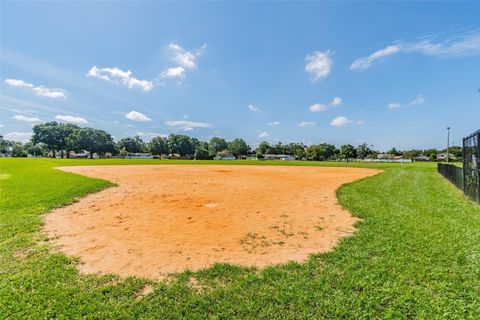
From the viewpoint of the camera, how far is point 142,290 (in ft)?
11.2

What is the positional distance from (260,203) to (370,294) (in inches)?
246

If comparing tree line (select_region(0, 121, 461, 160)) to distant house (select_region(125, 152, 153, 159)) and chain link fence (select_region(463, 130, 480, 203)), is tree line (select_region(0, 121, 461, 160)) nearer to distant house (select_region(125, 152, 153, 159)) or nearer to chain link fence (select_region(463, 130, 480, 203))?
distant house (select_region(125, 152, 153, 159))

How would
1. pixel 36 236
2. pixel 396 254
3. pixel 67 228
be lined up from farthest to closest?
1. pixel 67 228
2. pixel 36 236
3. pixel 396 254

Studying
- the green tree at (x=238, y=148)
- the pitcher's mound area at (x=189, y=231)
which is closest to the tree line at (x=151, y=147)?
the green tree at (x=238, y=148)

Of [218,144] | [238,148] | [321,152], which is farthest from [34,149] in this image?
[321,152]

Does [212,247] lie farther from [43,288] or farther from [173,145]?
[173,145]

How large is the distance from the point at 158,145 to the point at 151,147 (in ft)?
13.3

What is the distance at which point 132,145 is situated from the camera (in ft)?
447

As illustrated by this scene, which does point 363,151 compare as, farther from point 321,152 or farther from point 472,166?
point 472,166

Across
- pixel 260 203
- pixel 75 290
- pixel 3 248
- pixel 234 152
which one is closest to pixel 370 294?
pixel 75 290

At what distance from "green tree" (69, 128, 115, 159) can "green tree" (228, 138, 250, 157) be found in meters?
66.4

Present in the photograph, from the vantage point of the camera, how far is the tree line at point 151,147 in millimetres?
84631

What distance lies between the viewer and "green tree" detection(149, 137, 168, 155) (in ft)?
375

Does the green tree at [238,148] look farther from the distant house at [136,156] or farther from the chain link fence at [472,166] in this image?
the chain link fence at [472,166]
